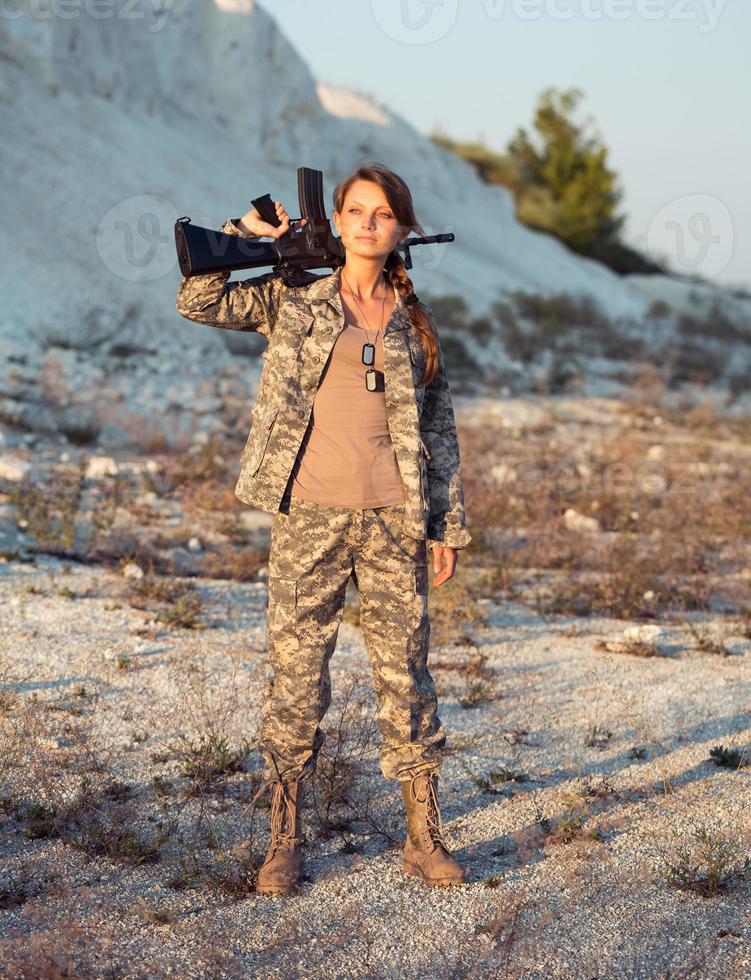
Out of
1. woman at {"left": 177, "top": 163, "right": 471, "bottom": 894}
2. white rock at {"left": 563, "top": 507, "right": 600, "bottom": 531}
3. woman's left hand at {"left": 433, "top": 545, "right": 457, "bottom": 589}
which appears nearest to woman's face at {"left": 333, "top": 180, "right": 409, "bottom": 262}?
woman at {"left": 177, "top": 163, "right": 471, "bottom": 894}

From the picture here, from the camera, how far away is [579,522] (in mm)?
7305

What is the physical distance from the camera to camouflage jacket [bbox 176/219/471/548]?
2.84 m

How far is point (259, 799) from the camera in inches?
135

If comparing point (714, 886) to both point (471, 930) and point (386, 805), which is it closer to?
point (471, 930)

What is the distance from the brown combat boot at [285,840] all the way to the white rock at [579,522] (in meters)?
4.51

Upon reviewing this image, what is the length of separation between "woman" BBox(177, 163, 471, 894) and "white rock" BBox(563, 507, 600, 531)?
14.5 feet

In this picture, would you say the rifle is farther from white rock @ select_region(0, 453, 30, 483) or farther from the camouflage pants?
white rock @ select_region(0, 453, 30, 483)

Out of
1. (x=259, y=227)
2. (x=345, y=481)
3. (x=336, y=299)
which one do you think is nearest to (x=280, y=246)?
(x=259, y=227)

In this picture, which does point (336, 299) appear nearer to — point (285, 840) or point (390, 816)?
point (285, 840)

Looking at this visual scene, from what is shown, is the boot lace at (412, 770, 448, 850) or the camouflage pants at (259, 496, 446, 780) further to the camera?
the boot lace at (412, 770, 448, 850)

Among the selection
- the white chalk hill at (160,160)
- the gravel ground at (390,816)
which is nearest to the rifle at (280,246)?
the gravel ground at (390,816)

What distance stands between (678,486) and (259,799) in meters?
6.09

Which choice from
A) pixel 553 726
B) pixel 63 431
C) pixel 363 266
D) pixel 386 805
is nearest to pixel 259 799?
pixel 386 805

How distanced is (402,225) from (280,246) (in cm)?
33
